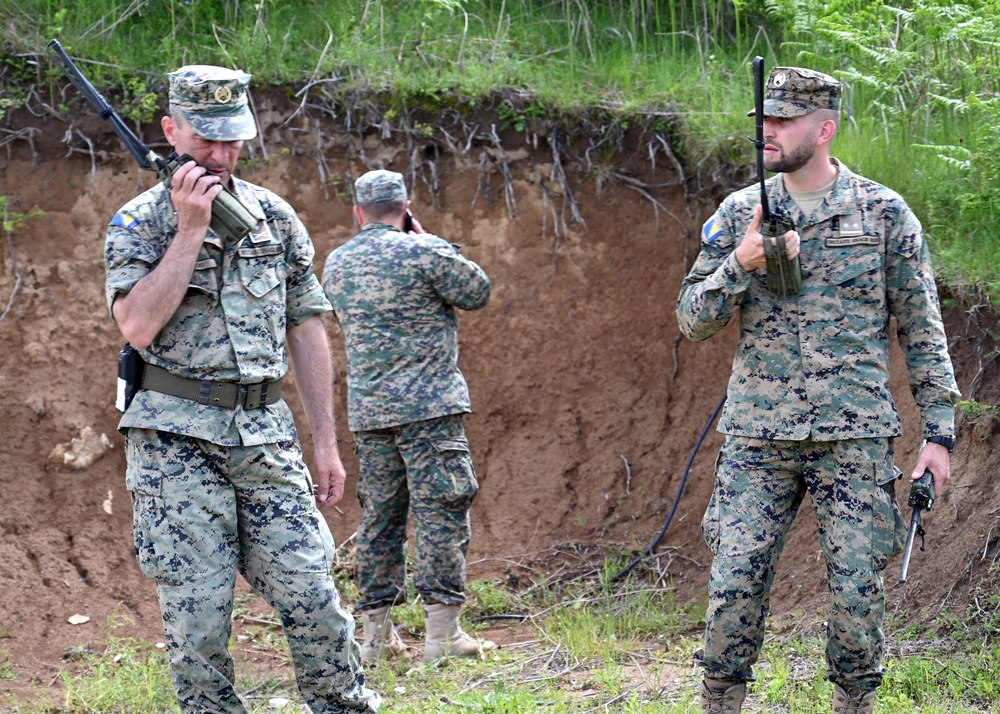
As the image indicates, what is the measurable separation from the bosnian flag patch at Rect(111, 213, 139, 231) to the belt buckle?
2.06 ft

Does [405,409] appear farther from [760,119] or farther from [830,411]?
[760,119]

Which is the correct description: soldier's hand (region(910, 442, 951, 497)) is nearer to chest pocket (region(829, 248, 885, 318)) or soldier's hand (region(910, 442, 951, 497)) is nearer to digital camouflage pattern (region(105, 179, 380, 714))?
chest pocket (region(829, 248, 885, 318))

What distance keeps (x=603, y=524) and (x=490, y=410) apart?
1174 mm

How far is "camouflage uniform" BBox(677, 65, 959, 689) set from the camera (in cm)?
375

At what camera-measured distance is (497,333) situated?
7.91 m

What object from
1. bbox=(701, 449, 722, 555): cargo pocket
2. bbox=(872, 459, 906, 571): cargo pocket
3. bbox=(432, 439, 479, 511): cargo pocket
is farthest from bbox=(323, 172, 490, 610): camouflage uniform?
bbox=(872, 459, 906, 571): cargo pocket

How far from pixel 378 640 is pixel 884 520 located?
2878 mm

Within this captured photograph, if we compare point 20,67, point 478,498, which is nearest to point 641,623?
point 478,498

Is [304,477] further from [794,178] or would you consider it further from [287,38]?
[287,38]

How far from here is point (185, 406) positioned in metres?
3.59

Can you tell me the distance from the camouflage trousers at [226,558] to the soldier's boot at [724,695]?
3.78ft

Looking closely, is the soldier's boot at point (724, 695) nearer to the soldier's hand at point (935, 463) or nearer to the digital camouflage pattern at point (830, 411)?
the digital camouflage pattern at point (830, 411)

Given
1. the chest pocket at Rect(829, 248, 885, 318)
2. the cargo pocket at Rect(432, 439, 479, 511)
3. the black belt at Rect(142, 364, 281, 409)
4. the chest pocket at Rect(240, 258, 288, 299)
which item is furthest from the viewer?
the cargo pocket at Rect(432, 439, 479, 511)

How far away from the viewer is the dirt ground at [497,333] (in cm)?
721
